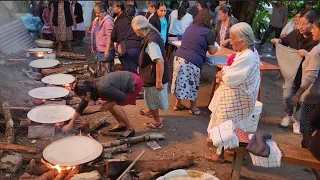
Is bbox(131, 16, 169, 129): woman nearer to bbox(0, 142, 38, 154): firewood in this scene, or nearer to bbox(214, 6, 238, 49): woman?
bbox(0, 142, 38, 154): firewood

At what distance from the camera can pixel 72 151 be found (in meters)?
3.84

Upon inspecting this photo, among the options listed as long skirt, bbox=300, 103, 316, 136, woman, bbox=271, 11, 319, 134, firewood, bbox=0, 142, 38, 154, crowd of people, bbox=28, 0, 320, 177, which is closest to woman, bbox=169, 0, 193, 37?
crowd of people, bbox=28, 0, 320, 177

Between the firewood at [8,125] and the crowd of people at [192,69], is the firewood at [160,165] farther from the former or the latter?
the firewood at [8,125]

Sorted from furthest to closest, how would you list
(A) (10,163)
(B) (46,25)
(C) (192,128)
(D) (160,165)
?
(B) (46,25) < (C) (192,128) < (D) (160,165) < (A) (10,163)

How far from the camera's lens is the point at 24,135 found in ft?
15.9

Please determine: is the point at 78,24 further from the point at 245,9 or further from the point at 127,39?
the point at 245,9

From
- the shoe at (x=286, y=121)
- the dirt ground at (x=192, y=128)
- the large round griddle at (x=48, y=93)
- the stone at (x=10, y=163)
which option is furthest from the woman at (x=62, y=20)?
the shoe at (x=286, y=121)

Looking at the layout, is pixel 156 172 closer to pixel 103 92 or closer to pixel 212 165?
pixel 212 165

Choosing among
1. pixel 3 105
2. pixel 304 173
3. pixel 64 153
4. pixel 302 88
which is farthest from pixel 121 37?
Answer: pixel 304 173

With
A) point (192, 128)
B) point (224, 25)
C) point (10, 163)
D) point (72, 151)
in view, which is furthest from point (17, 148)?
point (224, 25)

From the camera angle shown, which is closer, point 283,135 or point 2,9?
point 283,135

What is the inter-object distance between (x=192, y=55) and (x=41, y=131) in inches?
108

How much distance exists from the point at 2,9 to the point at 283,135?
9163 mm

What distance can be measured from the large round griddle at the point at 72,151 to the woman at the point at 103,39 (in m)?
2.92
